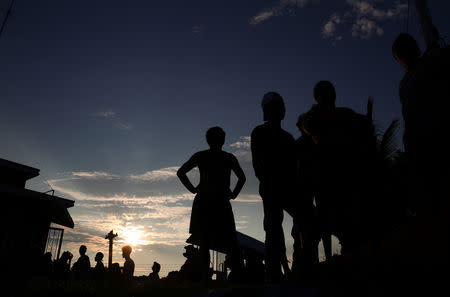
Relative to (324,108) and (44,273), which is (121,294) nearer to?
(324,108)

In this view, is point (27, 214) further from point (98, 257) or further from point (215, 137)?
point (215, 137)

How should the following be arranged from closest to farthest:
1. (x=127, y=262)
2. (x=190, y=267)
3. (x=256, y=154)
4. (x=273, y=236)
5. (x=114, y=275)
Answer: (x=273, y=236), (x=256, y=154), (x=190, y=267), (x=114, y=275), (x=127, y=262)

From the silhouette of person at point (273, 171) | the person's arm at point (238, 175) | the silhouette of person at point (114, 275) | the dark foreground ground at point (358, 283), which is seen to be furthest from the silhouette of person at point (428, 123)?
the silhouette of person at point (114, 275)

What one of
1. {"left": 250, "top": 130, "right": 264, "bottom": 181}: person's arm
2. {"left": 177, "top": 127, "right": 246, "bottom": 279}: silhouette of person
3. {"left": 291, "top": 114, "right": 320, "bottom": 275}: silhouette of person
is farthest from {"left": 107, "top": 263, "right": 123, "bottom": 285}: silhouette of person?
{"left": 291, "top": 114, "right": 320, "bottom": 275}: silhouette of person

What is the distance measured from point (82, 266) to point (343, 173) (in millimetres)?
10120

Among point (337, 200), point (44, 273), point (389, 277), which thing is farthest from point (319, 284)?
point (44, 273)

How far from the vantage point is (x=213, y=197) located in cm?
470

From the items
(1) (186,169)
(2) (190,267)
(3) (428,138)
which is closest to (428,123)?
(3) (428,138)

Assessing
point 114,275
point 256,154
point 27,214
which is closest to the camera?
point 256,154

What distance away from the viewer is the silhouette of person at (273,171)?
3576mm

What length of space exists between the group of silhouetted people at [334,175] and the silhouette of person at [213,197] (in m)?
0.01

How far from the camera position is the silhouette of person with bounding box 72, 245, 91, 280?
34.7ft

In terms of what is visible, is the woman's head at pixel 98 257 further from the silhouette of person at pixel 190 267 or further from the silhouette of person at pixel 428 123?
the silhouette of person at pixel 428 123

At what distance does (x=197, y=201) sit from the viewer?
4738 millimetres
